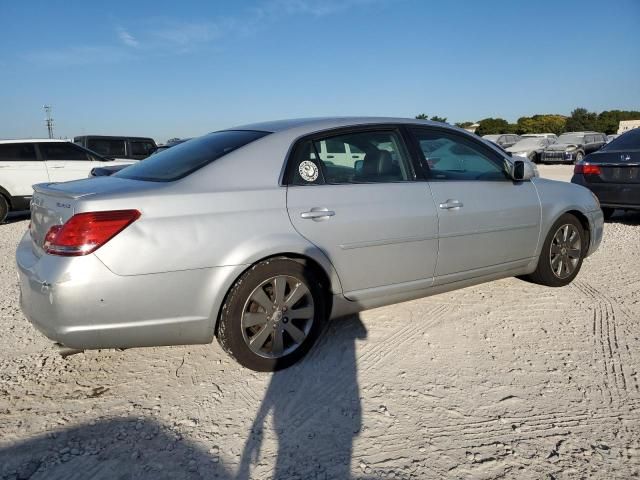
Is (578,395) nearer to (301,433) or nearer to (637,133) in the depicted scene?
(301,433)

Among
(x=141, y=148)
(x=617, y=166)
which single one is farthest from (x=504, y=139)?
(x=617, y=166)

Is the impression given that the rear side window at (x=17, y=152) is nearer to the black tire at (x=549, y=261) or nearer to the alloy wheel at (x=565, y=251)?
the black tire at (x=549, y=261)

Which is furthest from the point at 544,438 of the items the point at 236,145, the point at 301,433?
the point at 236,145

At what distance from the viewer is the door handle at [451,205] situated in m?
3.56

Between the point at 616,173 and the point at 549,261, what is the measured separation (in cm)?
380

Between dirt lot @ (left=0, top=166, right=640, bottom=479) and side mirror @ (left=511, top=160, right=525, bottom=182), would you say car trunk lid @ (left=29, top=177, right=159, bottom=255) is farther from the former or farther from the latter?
side mirror @ (left=511, top=160, right=525, bottom=182)

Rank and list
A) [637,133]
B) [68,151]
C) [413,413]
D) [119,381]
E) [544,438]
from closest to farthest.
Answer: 1. [544,438]
2. [413,413]
3. [119,381]
4. [637,133]
5. [68,151]

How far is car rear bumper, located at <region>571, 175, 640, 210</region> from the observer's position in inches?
273

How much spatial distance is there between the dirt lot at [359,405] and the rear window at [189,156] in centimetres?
124

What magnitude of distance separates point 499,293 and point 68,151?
30.5 feet

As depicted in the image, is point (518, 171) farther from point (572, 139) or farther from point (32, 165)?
point (572, 139)

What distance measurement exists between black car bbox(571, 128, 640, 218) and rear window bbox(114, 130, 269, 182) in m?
6.16

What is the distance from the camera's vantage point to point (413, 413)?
2.56m

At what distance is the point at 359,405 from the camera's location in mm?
2643
